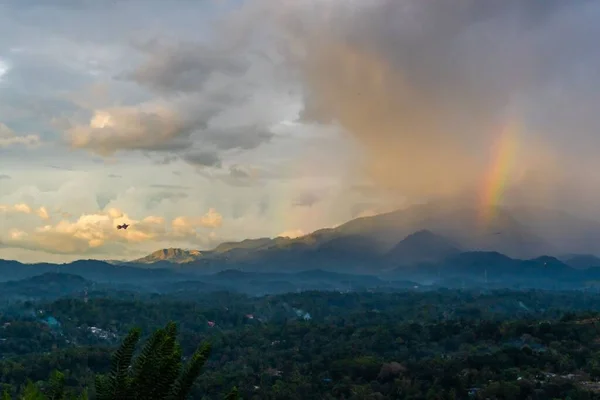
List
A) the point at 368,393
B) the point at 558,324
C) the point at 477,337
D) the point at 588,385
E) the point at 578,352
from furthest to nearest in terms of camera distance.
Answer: the point at 477,337 < the point at 558,324 < the point at 578,352 < the point at 368,393 < the point at 588,385

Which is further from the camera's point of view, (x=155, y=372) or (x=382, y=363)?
(x=382, y=363)

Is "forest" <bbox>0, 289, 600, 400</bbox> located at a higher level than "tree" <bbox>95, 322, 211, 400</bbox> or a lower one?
lower

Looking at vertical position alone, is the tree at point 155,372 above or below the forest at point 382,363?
above

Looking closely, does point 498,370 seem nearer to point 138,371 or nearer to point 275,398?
point 275,398

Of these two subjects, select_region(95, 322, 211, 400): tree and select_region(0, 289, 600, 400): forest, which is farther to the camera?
select_region(0, 289, 600, 400): forest

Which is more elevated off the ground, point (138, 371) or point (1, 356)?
point (138, 371)

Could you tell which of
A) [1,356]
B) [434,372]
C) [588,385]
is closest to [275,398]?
[434,372]

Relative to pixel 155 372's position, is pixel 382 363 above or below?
below

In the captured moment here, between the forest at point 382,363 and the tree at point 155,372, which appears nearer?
→ the tree at point 155,372
